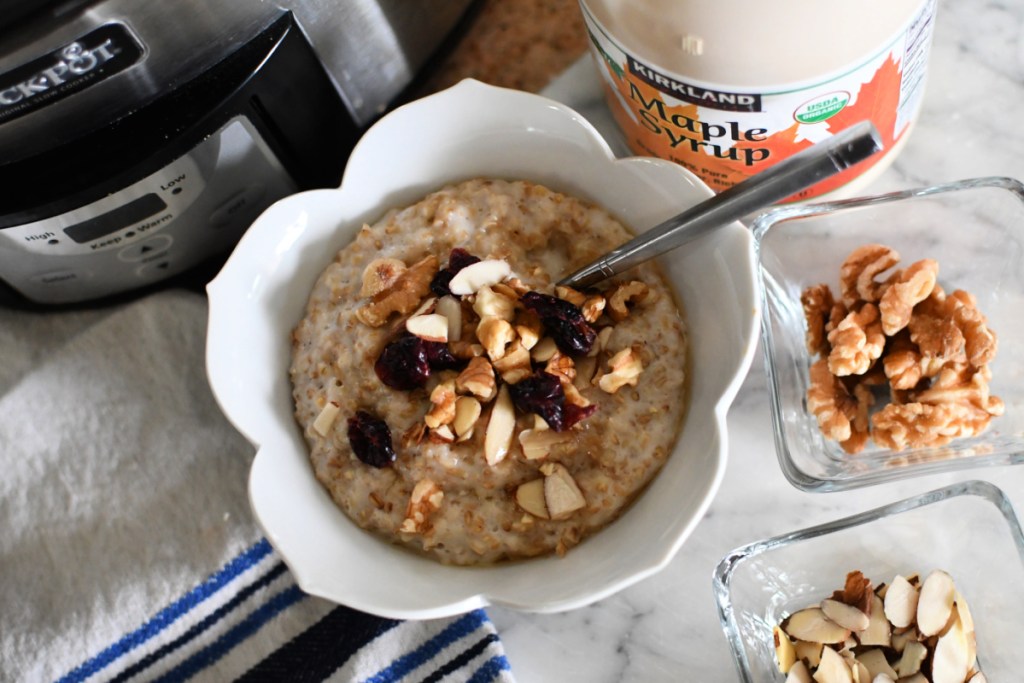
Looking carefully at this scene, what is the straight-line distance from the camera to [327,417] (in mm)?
893

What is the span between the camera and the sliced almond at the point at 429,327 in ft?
2.81

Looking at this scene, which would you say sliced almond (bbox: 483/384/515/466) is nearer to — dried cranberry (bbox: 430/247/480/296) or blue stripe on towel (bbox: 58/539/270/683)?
dried cranberry (bbox: 430/247/480/296)

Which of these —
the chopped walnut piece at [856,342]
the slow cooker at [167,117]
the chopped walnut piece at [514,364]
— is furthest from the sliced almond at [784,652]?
the slow cooker at [167,117]

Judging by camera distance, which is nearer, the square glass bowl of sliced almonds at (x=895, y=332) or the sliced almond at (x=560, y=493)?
the sliced almond at (x=560, y=493)

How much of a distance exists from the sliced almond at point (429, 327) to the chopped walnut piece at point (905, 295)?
0.41 m

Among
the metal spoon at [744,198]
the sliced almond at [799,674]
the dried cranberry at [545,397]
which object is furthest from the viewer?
the sliced almond at [799,674]

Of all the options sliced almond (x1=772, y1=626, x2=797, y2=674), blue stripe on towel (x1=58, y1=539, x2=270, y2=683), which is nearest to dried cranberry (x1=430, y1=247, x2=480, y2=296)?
blue stripe on towel (x1=58, y1=539, x2=270, y2=683)

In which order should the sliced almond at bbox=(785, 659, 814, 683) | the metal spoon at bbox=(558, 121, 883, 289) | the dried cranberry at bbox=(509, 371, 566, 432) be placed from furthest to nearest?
the sliced almond at bbox=(785, 659, 814, 683), the dried cranberry at bbox=(509, 371, 566, 432), the metal spoon at bbox=(558, 121, 883, 289)

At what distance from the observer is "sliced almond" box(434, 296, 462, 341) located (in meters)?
0.88

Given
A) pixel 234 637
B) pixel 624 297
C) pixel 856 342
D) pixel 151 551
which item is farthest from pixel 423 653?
pixel 856 342

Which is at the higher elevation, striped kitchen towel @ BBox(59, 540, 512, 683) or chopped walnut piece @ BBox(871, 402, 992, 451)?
striped kitchen towel @ BBox(59, 540, 512, 683)

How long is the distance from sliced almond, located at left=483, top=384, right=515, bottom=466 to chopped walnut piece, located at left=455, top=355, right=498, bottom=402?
0.05ft

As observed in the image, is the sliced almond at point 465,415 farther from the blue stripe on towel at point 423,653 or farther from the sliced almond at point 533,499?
the blue stripe on towel at point 423,653

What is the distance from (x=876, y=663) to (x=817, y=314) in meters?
0.33
